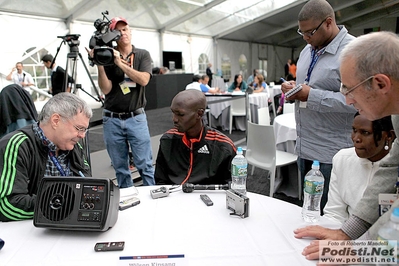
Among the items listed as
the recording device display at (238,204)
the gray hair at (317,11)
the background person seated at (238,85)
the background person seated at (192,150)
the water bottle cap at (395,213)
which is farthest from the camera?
the background person seated at (238,85)

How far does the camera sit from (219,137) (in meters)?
1.80

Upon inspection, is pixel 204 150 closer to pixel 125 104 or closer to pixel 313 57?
pixel 313 57

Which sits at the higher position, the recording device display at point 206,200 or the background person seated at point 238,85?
the background person seated at point 238,85

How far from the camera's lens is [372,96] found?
0.87 meters

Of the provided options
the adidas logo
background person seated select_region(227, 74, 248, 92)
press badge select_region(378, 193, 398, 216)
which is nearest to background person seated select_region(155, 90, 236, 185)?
the adidas logo

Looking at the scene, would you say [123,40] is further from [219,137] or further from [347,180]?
[347,180]

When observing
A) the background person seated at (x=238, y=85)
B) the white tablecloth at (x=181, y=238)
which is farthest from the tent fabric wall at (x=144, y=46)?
the white tablecloth at (x=181, y=238)

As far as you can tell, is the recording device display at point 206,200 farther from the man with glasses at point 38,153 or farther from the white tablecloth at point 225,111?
the white tablecloth at point 225,111

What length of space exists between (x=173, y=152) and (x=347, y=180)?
3.10 ft

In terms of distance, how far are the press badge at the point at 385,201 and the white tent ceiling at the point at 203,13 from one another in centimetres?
761

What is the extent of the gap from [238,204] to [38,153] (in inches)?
36.0

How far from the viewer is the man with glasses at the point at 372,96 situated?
2.70 ft

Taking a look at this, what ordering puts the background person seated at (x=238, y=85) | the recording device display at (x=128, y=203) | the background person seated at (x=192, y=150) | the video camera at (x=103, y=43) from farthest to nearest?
the background person seated at (x=238, y=85) < the video camera at (x=103, y=43) < the background person seated at (x=192, y=150) < the recording device display at (x=128, y=203)

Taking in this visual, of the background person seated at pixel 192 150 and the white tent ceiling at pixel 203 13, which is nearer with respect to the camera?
the background person seated at pixel 192 150
